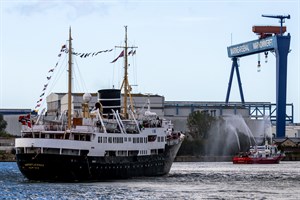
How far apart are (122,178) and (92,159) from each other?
22.4ft

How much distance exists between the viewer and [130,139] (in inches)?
3893

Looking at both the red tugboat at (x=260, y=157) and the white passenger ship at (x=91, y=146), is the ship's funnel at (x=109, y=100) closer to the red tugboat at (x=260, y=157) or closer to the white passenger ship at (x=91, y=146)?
the white passenger ship at (x=91, y=146)

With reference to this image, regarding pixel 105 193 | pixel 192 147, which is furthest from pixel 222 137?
pixel 105 193

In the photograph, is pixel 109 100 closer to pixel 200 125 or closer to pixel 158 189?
pixel 158 189

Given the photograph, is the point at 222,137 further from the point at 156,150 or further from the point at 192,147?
the point at 156,150

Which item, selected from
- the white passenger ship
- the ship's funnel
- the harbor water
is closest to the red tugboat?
the white passenger ship

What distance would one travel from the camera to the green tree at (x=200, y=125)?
19512 centimetres

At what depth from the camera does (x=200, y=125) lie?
19512 centimetres

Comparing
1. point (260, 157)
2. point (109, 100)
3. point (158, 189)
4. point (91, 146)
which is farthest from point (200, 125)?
point (158, 189)

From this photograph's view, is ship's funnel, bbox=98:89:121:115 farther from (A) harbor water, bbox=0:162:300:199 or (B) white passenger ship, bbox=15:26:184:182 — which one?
(A) harbor water, bbox=0:162:300:199

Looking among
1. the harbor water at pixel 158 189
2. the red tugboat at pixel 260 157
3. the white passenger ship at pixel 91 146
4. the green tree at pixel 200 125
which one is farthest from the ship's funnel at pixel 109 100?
the green tree at pixel 200 125

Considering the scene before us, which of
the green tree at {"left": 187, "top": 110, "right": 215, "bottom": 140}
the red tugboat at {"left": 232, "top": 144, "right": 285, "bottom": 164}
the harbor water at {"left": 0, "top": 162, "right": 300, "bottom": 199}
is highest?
the green tree at {"left": 187, "top": 110, "right": 215, "bottom": 140}

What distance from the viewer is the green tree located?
7682 inches

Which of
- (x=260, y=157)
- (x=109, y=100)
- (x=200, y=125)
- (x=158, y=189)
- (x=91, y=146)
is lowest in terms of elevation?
(x=158, y=189)
